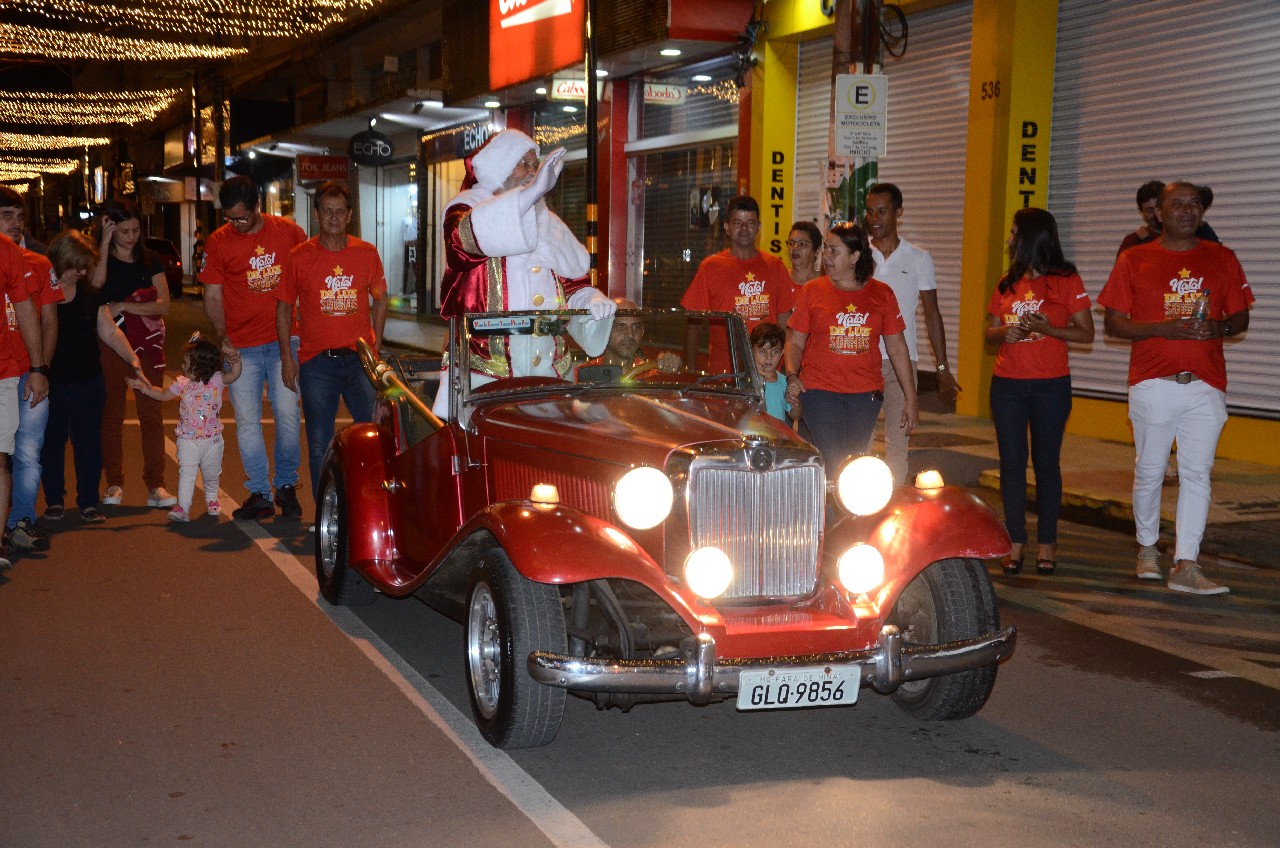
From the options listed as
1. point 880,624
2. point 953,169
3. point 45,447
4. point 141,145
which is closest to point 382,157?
point 953,169

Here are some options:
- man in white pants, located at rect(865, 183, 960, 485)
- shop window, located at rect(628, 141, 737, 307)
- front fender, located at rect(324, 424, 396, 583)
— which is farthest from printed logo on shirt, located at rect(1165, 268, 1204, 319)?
shop window, located at rect(628, 141, 737, 307)

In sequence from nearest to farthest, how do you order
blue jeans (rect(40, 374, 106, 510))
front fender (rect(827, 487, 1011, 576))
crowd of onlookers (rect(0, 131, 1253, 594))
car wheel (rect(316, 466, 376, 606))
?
front fender (rect(827, 487, 1011, 576)), crowd of onlookers (rect(0, 131, 1253, 594)), car wheel (rect(316, 466, 376, 606)), blue jeans (rect(40, 374, 106, 510))

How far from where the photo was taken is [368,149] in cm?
3112

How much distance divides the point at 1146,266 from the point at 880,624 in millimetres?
3551

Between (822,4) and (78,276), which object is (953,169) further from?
(78,276)

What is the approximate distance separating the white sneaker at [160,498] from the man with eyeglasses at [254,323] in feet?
1.84

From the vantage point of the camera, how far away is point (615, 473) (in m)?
4.79

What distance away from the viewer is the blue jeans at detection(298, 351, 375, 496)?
8562mm

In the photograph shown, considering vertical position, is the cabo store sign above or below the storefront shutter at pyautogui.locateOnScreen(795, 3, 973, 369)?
above

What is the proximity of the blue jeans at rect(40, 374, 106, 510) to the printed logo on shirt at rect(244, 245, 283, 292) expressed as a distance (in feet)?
3.73

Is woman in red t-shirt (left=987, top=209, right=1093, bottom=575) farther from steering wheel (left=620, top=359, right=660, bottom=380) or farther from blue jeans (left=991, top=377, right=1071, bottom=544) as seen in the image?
steering wheel (left=620, top=359, right=660, bottom=380)

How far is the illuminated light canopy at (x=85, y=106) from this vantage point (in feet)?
138

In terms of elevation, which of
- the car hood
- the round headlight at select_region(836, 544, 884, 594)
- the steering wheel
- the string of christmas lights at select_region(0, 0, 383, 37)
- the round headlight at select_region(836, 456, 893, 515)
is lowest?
the round headlight at select_region(836, 544, 884, 594)

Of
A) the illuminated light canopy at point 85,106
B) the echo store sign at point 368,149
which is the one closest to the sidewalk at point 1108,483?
the echo store sign at point 368,149
